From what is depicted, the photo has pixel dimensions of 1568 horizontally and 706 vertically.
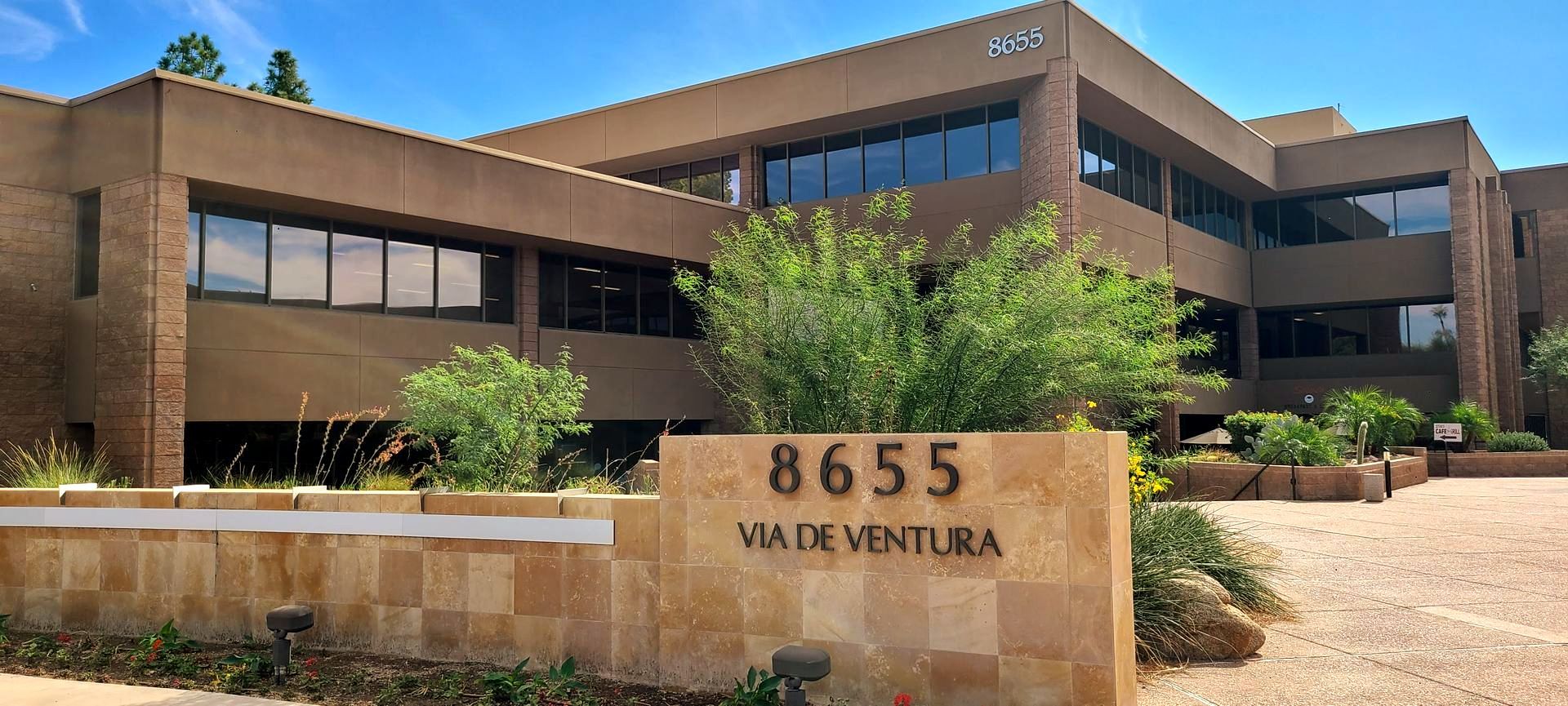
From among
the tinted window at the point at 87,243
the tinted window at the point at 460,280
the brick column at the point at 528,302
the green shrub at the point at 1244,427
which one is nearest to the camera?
the tinted window at the point at 87,243

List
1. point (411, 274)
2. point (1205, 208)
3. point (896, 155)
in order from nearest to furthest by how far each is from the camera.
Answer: point (411, 274) → point (896, 155) → point (1205, 208)

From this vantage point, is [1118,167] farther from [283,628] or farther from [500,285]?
[283,628]

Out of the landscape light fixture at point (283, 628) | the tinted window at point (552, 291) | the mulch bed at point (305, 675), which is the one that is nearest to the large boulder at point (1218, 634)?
the mulch bed at point (305, 675)

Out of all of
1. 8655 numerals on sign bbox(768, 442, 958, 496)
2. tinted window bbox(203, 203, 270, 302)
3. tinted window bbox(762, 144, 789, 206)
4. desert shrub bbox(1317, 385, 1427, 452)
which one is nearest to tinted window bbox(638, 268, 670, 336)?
tinted window bbox(762, 144, 789, 206)

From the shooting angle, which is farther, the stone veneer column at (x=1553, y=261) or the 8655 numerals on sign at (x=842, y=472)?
the stone veneer column at (x=1553, y=261)

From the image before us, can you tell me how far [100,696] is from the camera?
731 centimetres

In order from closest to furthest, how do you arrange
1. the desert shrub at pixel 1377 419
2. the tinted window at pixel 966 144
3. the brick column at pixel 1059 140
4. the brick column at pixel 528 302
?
the brick column at pixel 1059 140 < the brick column at pixel 528 302 < the tinted window at pixel 966 144 < the desert shrub at pixel 1377 419

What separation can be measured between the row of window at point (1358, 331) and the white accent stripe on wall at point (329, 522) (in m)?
33.0

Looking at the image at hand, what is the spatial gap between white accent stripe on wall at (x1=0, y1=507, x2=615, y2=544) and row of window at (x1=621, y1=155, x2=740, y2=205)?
1880 cm

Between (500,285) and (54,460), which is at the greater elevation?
(500,285)

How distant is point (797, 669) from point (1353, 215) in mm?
34348

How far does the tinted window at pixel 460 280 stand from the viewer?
2138 cm

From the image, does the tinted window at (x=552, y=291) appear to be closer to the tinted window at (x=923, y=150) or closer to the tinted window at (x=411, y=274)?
the tinted window at (x=411, y=274)

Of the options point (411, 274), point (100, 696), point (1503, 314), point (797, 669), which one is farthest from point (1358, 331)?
point (100, 696)
